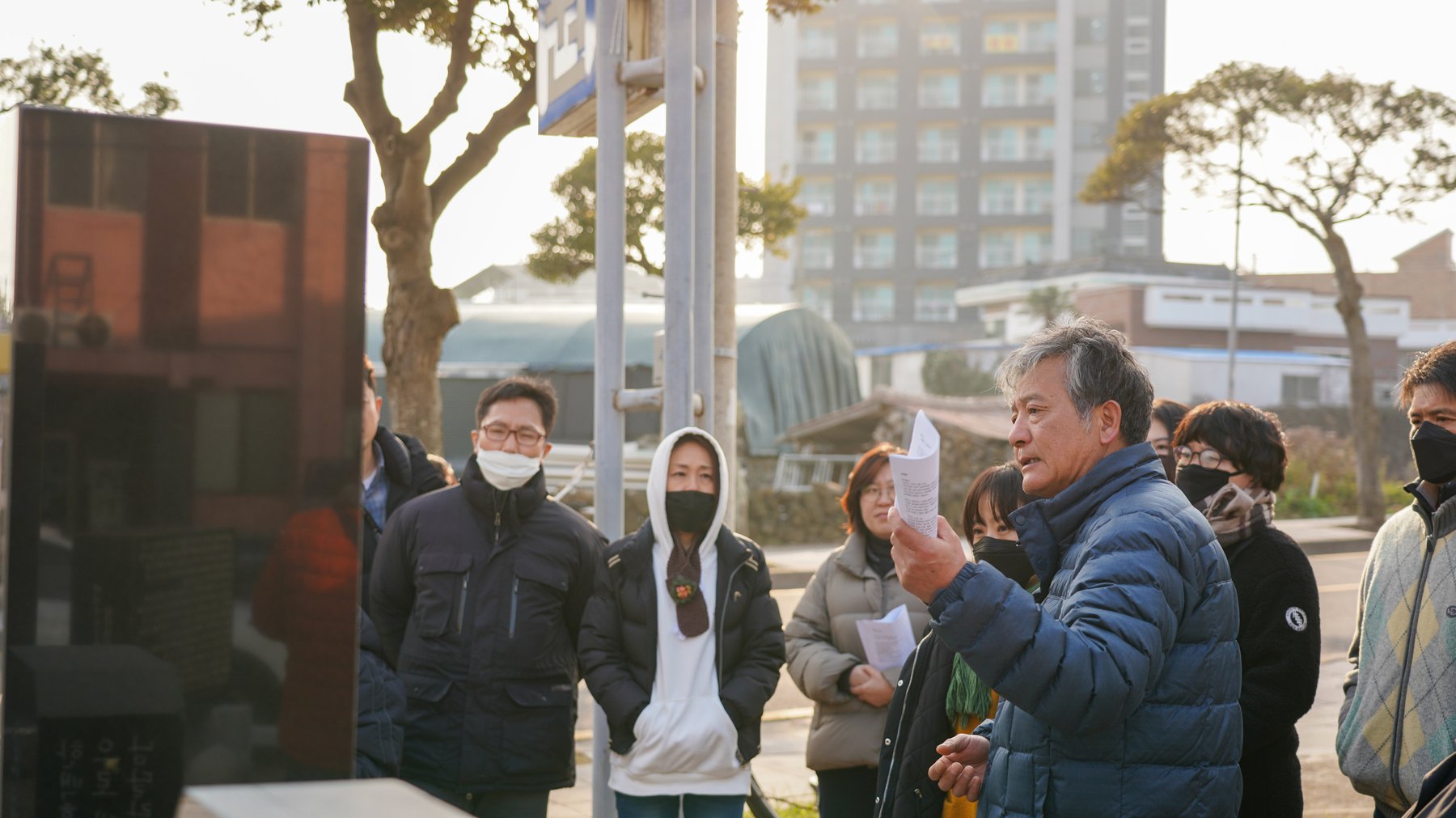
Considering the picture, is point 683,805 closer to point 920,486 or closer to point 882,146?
point 920,486

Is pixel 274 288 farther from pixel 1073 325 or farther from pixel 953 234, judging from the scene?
pixel 953 234

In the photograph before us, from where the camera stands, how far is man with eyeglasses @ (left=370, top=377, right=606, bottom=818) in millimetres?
4359

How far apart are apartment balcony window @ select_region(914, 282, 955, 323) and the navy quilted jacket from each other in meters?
76.6

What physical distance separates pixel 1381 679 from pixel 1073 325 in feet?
5.22

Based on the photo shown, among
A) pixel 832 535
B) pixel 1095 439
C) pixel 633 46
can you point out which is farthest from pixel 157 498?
pixel 832 535

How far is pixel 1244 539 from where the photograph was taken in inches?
158

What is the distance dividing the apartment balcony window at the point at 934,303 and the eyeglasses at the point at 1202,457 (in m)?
74.9

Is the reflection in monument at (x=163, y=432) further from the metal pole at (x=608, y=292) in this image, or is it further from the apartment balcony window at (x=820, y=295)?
the apartment balcony window at (x=820, y=295)

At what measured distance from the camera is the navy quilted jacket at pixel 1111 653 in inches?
92.4

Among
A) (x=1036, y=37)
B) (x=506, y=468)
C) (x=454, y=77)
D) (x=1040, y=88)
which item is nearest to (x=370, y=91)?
(x=454, y=77)

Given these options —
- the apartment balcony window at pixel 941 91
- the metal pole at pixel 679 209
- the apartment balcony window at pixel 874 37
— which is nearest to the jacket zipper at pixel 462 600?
the metal pole at pixel 679 209

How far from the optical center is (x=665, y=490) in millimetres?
4609

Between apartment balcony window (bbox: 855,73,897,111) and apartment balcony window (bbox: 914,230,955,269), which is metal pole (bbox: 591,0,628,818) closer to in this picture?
apartment balcony window (bbox: 914,230,955,269)

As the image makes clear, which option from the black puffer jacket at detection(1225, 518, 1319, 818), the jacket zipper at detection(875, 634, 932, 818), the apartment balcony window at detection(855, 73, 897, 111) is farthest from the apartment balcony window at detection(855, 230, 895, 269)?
the jacket zipper at detection(875, 634, 932, 818)
